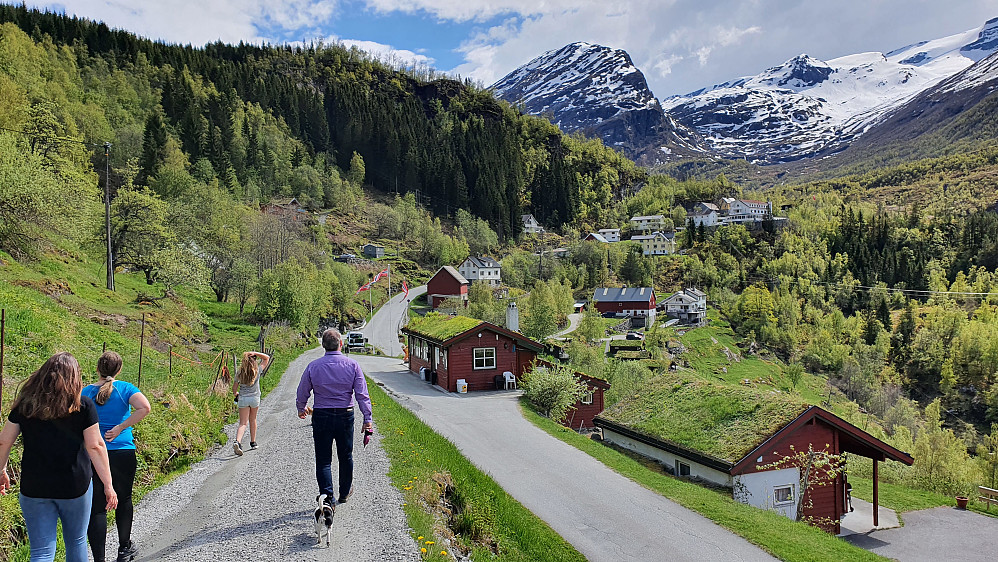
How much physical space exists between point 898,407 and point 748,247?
6220 centimetres

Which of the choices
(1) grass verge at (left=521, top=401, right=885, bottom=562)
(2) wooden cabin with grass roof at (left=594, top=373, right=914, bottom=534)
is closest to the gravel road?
(1) grass verge at (left=521, top=401, right=885, bottom=562)

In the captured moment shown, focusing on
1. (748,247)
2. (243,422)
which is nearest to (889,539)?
(243,422)

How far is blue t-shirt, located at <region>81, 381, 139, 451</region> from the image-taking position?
528cm

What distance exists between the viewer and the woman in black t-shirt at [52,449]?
13.7 feet

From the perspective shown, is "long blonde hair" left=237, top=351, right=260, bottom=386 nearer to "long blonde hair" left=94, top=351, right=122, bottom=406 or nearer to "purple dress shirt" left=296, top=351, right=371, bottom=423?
"purple dress shirt" left=296, top=351, right=371, bottom=423

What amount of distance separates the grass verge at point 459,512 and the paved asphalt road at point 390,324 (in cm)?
3699

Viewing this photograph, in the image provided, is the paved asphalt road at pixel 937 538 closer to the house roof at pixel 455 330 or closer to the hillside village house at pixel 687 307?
the house roof at pixel 455 330

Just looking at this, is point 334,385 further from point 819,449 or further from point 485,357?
point 485,357

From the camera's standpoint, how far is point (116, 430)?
5.22 meters

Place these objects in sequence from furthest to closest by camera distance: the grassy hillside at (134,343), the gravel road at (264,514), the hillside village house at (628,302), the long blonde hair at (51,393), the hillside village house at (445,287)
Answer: the hillside village house at (628,302), the hillside village house at (445,287), the grassy hillside at (134,343), the gravel road at (264,514), the long blonde hair at (51,393)

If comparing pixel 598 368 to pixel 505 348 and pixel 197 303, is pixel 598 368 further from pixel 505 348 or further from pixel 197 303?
pixel 197 303

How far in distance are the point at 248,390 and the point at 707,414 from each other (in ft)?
46.1

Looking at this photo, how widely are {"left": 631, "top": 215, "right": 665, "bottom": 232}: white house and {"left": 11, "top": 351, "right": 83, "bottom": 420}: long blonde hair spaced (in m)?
140

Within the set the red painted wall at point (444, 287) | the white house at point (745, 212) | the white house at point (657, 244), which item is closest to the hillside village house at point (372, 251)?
the red painted wall at point (444, 287)
